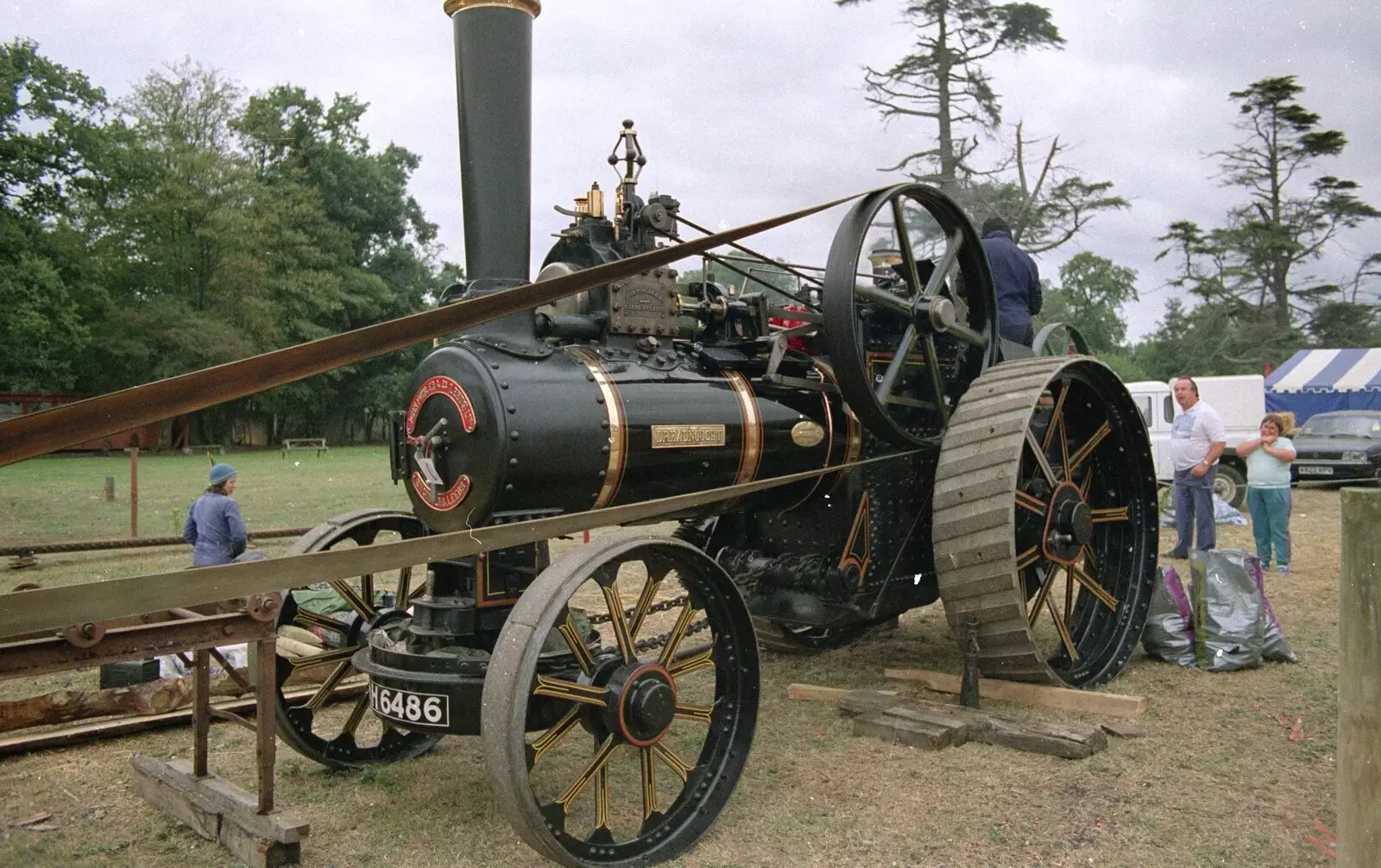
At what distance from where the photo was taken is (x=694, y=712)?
3510 millimetres

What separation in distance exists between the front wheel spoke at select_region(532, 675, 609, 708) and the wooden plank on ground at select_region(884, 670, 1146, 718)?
2149mm

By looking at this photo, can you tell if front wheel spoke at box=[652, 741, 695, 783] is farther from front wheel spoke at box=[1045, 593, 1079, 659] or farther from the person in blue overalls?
the person in blue overalls

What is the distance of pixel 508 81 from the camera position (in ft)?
12.1

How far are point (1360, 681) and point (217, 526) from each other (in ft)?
19.3

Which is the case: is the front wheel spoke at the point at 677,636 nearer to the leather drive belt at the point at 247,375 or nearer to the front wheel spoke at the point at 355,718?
the leather drive belt at the point at 247,375

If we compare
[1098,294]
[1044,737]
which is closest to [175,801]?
[1044,737]

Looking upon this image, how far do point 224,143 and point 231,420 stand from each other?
31.4 ft

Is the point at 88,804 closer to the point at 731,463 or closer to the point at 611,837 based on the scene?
the point at 611,837

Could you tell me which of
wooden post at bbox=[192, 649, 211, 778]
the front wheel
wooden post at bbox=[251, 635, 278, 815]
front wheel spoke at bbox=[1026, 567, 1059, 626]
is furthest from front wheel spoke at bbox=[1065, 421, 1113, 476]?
the front wheel

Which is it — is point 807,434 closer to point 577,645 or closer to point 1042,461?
point 1042,461

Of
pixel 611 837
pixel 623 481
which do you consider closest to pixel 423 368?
pixel 623 481

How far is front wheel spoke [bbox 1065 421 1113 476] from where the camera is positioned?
5.17 meters

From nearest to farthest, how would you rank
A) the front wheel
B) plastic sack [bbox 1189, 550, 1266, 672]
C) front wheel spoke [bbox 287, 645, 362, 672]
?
1. front wheel spoke [bbox 287, 645, 362, 672]
2. plastic sack [bbox 1189, 550, 1266, 672]
3. the front wheel

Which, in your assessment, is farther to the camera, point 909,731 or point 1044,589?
point 1044,589
